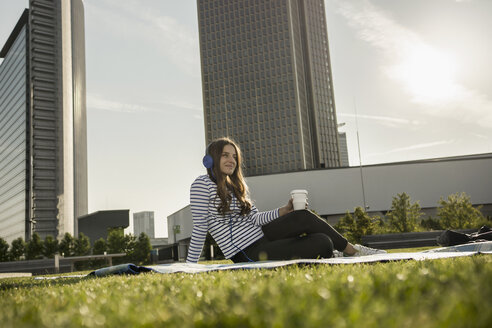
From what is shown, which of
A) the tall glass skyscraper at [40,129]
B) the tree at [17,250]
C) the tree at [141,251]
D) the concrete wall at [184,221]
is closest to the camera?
the tree at [141,251]

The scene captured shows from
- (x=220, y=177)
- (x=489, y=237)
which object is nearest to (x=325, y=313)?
(x=220, y=177)

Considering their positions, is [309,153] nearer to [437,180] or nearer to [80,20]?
[437,180]

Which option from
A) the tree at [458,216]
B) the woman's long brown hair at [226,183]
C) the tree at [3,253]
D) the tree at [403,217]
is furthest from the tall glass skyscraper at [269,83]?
the woman's long brown hair at [226,183]

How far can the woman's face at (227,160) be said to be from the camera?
458 cm

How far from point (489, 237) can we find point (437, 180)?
167ft

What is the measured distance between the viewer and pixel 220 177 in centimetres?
451

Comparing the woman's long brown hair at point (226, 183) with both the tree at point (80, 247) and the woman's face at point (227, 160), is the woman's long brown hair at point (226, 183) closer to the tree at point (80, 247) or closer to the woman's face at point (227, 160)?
the woman's face at point (227, 160)

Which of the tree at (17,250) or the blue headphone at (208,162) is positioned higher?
the blue headphone at (208,162)

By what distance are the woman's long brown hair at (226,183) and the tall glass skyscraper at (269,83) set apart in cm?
9103

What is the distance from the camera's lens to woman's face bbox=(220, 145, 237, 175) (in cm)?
458

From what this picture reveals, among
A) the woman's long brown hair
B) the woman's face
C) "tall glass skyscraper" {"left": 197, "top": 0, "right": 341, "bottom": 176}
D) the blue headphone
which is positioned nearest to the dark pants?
the woman's long brown hair

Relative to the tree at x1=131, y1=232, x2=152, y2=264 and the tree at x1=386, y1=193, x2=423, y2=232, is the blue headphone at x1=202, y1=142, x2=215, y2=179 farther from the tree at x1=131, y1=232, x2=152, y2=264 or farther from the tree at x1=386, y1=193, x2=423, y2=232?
the tree at x1=131, y1=232, x2=152, y2=264

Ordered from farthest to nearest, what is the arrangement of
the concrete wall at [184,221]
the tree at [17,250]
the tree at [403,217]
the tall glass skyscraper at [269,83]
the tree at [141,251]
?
the tall glass skyscraper at [269,83] < the concrete wall at [184,221] < the tree at [17,250] < the tree at [141,251] < the tree at [403,217]

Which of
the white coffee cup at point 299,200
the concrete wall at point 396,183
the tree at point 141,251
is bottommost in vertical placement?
the tree at point 141,251
